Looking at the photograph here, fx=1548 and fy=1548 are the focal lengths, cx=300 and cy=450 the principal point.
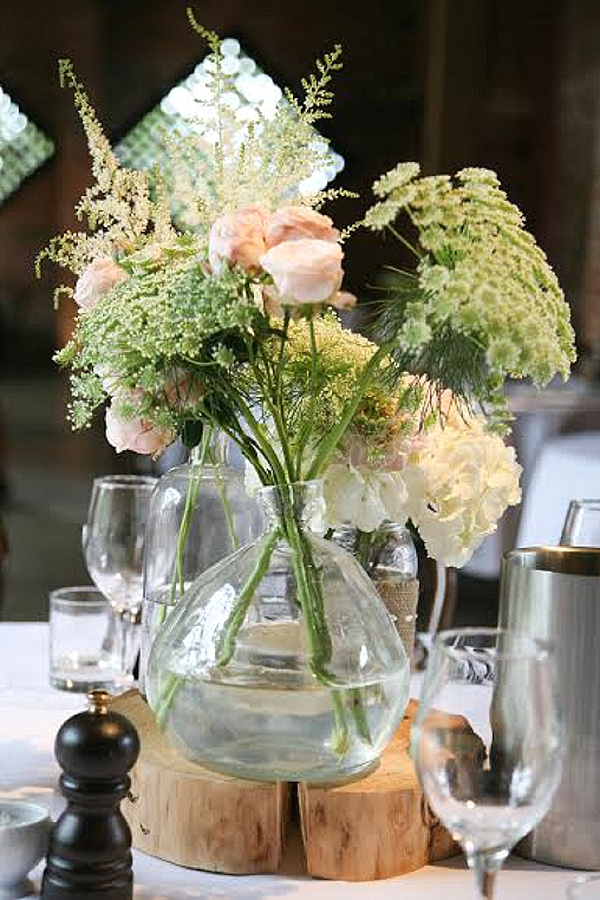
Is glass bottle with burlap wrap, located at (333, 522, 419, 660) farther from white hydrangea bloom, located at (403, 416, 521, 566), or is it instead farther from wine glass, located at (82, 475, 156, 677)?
wine glass, located at (82, 475, 156, 677)

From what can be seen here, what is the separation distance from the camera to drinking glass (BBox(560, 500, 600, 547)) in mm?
1493

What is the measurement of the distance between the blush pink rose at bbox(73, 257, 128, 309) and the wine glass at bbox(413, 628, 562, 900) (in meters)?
0.51

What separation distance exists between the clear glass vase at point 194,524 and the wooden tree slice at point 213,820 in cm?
24

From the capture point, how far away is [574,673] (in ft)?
3.88

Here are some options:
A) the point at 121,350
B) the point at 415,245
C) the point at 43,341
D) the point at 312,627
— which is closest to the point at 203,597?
the point at 312,627

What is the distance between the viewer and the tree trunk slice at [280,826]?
1.22 meters

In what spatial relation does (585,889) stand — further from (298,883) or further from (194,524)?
(194,524)

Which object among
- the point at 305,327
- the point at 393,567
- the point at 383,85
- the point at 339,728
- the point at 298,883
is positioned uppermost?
the point at 383,85

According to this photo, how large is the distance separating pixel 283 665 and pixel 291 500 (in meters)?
0.14

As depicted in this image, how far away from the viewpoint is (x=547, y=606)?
119cm

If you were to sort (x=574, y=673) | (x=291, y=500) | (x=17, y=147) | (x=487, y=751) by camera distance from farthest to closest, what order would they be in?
(x=17, y=147) < (x=291, y=500) < (x=574, y=673) < (x=487, y=751)

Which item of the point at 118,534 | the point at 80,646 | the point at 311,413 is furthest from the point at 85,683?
the point at 311,413

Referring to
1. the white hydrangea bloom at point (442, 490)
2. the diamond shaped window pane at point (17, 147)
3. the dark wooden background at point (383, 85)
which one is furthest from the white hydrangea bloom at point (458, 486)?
the diamond shaped window pane at point (17, 147)

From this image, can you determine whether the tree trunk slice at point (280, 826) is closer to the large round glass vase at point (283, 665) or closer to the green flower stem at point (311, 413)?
the large round glass vase at point (283, 665)
